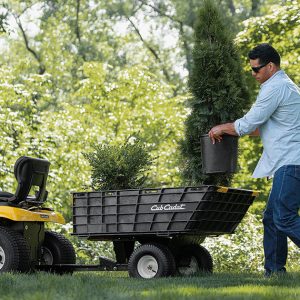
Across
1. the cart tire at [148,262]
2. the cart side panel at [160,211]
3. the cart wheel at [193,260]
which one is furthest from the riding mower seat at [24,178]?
the cart wheel at [193,260]

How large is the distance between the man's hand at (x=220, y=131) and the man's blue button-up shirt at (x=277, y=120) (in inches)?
3.5

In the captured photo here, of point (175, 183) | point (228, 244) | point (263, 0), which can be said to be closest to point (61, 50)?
point (263, 0)

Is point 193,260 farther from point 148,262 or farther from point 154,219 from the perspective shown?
point 154,219

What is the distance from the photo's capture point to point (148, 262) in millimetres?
7668

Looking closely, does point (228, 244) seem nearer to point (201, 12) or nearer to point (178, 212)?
point (201, 12)

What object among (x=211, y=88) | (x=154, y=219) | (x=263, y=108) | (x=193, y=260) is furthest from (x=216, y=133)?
(x=211, y=88)

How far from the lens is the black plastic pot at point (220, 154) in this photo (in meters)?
7.59

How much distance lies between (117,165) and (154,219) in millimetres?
958

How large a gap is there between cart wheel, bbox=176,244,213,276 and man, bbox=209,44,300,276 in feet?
3.46

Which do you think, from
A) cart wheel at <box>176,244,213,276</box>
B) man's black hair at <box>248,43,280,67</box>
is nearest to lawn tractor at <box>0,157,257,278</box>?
cart wheel at <box>176,244,213,276</box>

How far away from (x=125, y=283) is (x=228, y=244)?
5.00 m

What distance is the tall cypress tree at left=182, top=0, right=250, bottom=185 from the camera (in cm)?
934

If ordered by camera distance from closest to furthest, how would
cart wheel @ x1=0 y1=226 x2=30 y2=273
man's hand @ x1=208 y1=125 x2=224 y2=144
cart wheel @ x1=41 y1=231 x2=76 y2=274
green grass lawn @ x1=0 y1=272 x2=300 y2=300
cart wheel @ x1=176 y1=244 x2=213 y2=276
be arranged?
green grass lawn @ x1=0 y1=272 x2=300 y2=300 → man's hand @ x1=208 y1=125 x2=224 y2=144 → cart wheel @ x1=0 y1=226 x2=30 y2=273 → cart wheel @ x1=176 y1=244 x2=213 y2=276 → cart wheel @ x1=41 y1=231 x2=76 y2=274

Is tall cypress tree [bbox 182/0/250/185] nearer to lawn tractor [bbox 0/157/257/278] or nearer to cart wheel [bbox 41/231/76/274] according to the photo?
lawn tractor [bbox 0/157/257/278]
